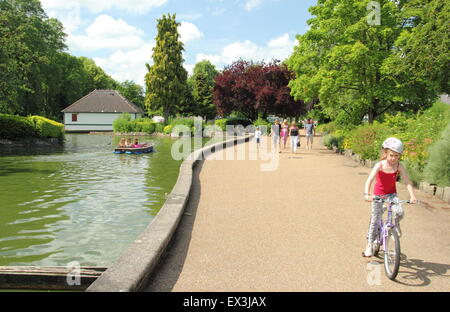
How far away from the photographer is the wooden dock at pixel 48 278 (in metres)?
4.95

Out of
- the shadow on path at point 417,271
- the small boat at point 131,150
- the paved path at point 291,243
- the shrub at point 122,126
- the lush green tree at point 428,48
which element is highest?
the lush green tree at point 428,48

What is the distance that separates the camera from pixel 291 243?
6.11 meters

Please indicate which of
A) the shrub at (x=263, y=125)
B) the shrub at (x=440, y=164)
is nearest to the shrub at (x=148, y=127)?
the shrub at (x=263, y=125)

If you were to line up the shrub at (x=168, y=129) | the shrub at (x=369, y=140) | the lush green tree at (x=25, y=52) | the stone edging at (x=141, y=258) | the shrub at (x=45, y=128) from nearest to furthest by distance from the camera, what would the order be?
the stone edging at (x=141, y=258) → the shrub at (x=369, y=140) → the lush green tree at (x=25, y=52) → the shrub at (x=45, y=128) → the shrub at (x=168, y=129)

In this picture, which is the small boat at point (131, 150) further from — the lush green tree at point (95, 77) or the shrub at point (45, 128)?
the lush green tree at point (95, 77)

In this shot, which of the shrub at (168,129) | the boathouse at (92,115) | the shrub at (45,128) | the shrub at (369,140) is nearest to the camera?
the shrub at (369,140)

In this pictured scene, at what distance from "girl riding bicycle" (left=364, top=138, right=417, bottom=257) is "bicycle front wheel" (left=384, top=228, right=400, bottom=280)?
18 centimetres

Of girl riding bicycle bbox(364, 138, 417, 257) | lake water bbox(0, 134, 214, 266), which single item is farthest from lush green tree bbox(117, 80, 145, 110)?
girl riding bicycle bbox(364, 138, 417, 257)

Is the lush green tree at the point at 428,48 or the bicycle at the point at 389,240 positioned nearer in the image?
the bicycle at the point at 389,240

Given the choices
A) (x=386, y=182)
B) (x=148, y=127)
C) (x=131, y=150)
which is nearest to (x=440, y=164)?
(x=386, y=182)

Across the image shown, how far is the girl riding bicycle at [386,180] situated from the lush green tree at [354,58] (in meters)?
14.9

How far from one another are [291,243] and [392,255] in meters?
1.60

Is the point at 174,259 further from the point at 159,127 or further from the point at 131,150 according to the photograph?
the point at 159,127
